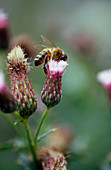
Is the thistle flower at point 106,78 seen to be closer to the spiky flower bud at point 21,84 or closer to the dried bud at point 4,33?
the spiky flower bud at point 21,84

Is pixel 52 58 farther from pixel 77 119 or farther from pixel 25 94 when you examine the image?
pixel 77 119

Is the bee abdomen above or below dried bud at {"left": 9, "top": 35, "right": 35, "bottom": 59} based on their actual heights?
below

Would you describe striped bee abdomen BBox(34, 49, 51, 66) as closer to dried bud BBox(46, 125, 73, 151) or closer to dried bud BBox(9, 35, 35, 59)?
dried bud BBox(9, 35, 35, 59)

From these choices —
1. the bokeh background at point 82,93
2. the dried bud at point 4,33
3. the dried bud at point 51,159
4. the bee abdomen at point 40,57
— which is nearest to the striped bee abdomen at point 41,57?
the bee abdomen at point 40,57

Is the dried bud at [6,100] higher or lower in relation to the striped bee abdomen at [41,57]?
lower

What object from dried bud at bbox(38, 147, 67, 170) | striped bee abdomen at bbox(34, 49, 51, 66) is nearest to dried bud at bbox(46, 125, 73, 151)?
dried bud at bbox(38, 147, 67, 170)

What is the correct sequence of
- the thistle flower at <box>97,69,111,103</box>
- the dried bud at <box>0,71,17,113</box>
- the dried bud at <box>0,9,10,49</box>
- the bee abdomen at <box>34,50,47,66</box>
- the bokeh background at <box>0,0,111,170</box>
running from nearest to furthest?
the dried bud at <box>0,71,17,113</box>, the bee abdomen at <box>34,50,47,66</box>, the thistle flower at <box>97,69,111,103</box>, the bokeh background at <box>0,0,111,170</box>, the dried bud at <box>0,9,10,49</box>
